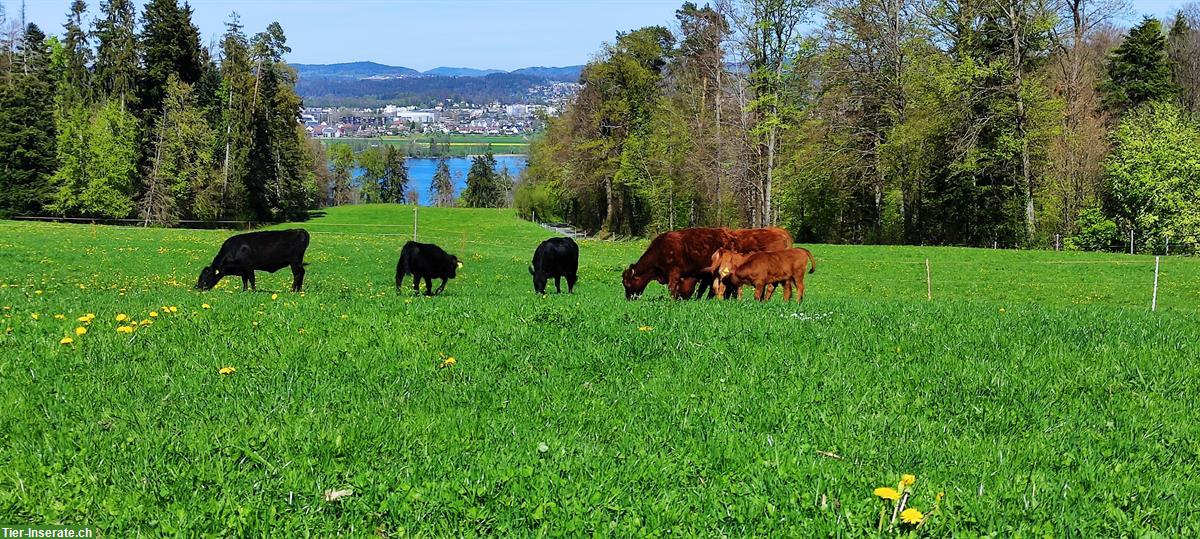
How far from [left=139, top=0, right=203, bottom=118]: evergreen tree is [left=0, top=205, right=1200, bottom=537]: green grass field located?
65562 millimetres

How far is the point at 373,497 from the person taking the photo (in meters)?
4.43

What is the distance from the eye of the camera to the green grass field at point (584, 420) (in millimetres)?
4246

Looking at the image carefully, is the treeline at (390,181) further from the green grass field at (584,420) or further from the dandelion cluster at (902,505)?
the dandelion cluster at (902,505)

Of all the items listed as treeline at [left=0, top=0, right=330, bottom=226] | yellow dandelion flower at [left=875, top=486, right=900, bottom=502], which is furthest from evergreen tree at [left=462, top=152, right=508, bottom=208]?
yellow dandelion flower at [left=875, top=486, right=900, bottom=502]

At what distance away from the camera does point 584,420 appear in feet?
18.7

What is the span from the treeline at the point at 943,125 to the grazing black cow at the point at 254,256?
1165 inches

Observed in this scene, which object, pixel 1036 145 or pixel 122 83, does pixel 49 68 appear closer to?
pixel 122 83

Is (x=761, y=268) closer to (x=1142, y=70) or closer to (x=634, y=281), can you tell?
(x=634, y=281)

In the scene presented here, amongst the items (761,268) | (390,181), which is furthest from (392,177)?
(761,268)

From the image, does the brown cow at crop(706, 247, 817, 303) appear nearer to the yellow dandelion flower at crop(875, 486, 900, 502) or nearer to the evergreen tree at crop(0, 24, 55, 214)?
the yellow dandelion flower at crop(875, 486, 900, 502)

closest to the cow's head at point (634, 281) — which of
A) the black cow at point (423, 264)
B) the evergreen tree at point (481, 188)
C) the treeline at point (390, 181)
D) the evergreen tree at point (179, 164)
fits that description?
the black cow at point (423, 264)

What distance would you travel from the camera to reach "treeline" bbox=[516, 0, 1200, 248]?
39.8 m

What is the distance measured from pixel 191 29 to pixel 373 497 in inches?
3055

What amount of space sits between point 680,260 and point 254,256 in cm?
1018
